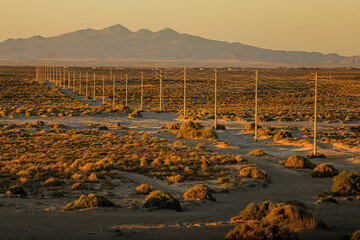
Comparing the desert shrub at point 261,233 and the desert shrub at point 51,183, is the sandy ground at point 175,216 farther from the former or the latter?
the desert shrub at point 51,183

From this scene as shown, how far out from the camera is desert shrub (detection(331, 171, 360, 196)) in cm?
1922

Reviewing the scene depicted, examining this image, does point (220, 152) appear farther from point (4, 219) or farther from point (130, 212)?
point (4, 219)

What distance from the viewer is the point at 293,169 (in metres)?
25.8

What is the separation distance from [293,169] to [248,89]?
82814 mm

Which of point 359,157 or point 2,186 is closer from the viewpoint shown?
point 2,186

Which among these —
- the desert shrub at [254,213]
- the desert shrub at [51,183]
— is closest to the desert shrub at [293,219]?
the desert shrub at [254,213]

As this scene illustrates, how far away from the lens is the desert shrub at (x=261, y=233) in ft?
36.6

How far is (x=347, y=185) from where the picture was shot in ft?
63.4

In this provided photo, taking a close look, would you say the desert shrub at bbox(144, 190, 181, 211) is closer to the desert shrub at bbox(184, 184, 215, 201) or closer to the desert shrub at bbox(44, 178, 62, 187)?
the desert shrub at bbox(184, 184, 215, 201)

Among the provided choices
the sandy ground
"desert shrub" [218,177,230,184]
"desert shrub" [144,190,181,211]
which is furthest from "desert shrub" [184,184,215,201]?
"desert shrub" [218,177,230,184]

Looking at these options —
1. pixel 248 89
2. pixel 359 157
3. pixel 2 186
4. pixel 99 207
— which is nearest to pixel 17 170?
pixel 2 186

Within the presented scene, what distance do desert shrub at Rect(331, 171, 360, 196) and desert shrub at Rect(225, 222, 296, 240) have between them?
28.3 feet

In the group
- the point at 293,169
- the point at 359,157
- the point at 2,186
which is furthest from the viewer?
the point at 359,157

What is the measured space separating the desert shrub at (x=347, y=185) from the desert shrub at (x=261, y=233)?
8615 millimetres
